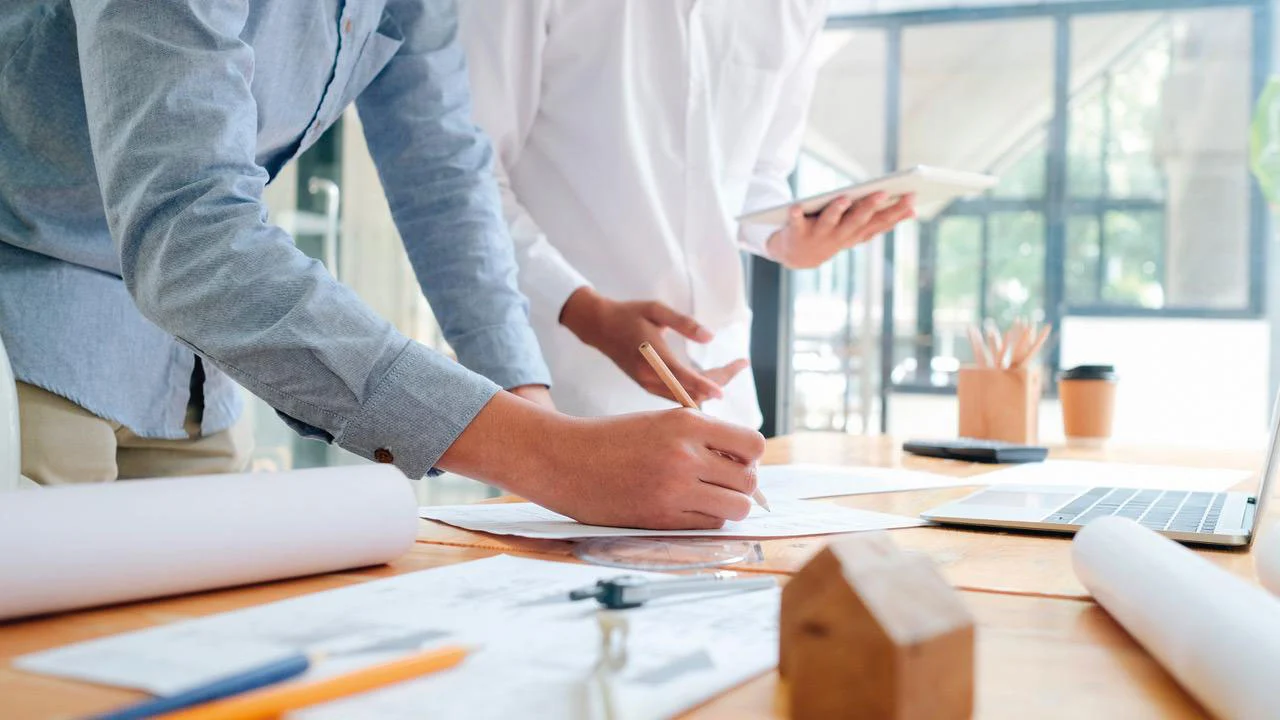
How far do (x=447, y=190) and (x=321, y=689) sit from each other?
100cm

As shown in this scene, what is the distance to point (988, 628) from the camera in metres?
0.55

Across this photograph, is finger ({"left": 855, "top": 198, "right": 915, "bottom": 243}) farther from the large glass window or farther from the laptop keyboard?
the large glass window

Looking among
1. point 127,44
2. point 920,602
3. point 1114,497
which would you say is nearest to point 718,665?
point 920,602

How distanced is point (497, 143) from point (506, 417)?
90cm

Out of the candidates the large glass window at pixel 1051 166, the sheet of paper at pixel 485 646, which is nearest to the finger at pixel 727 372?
the sheet of paper at pixel 485 646

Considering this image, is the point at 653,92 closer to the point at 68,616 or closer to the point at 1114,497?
the point at 1114,497

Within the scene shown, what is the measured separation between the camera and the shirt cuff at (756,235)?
1898 millimetres

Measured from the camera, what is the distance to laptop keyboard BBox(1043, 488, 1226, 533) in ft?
2.84

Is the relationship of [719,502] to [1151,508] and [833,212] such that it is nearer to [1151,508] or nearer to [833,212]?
[1151,508]

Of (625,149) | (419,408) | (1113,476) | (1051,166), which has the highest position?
(1051,166)

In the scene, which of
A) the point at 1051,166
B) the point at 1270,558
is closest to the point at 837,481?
the point at 1270,558

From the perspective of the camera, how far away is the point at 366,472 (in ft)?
2.29

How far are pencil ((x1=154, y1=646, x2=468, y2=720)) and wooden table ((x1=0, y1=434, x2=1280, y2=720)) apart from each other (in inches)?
3.3

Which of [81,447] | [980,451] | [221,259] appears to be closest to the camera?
[221,259]
